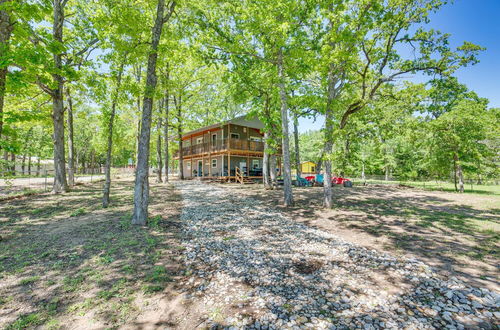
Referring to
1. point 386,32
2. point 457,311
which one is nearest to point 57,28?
point 386,32

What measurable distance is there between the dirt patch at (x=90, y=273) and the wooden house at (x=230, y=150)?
15325 millimetres

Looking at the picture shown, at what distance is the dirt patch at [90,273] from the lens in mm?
3062

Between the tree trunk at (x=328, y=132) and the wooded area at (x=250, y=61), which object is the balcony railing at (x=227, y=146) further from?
the tree trunk at (x=328, y=132)

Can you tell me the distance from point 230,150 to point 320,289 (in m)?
18.7

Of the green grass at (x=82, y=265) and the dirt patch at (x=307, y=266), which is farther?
the dirt patch at (x=307, y=266)

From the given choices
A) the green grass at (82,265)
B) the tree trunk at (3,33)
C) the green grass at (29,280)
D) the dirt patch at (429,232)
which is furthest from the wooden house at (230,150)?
the green grass at (29,280)

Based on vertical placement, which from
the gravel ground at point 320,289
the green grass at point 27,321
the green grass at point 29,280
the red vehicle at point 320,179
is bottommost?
the gravel ground at point 320,289

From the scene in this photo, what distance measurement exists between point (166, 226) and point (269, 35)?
30.5ft

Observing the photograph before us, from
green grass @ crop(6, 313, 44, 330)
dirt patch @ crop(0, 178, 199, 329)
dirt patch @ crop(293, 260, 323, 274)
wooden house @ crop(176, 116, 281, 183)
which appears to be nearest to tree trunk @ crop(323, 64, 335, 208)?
dirt patch @ crop(293, 260, 323, 274)

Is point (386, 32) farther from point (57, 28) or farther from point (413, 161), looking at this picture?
point (413, 161)

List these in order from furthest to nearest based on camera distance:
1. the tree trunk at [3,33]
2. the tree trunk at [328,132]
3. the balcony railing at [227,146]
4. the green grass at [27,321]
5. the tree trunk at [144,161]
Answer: the balcony railing at [227,146], the tree trunk at [328,132], the tree trunk at [144,161], the tree trunk at [3,33], the green grass at [27,321]

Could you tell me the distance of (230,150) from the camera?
2178 cm

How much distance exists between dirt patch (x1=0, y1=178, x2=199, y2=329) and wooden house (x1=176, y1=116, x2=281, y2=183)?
15325 mm

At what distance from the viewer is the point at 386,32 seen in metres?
8.98
